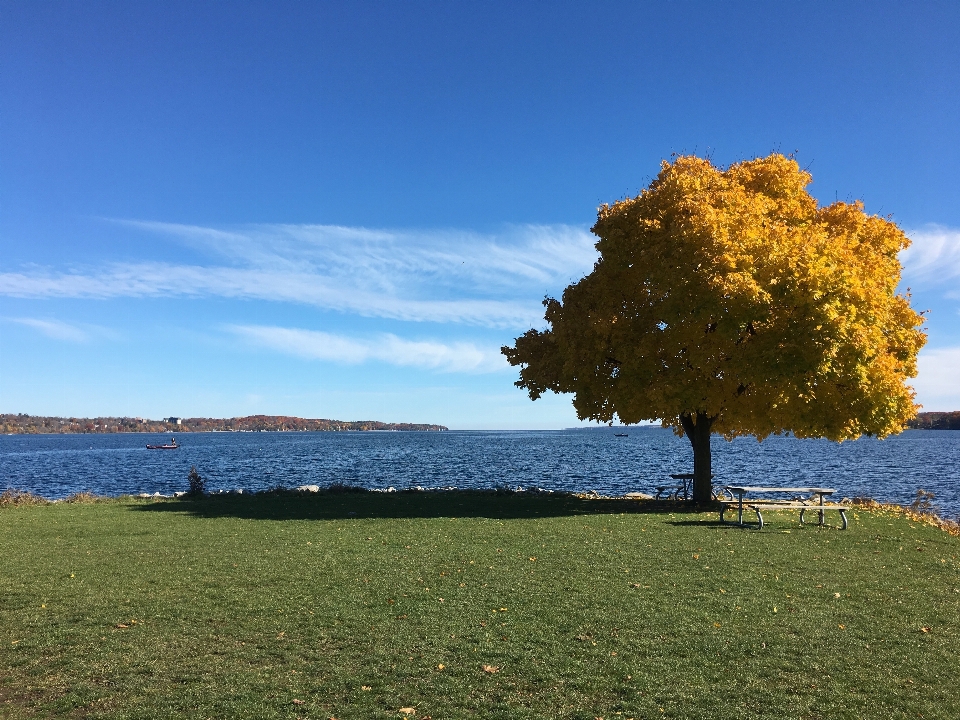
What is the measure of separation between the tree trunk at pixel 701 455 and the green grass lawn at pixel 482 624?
20.9 feet

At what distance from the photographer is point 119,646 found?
768cm

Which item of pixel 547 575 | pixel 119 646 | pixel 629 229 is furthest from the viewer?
pixel 629 229

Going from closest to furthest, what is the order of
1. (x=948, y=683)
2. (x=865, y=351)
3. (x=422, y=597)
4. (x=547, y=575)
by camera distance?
(x=948, y=683), (x=422, y=597), (x=547, y=575), (x=865, y=351)

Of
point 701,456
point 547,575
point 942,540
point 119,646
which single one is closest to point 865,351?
point 942,540

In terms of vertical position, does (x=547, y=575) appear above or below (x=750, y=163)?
below

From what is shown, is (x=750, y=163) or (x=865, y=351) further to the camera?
(x=750, y=163)

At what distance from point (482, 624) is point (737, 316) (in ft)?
42.9

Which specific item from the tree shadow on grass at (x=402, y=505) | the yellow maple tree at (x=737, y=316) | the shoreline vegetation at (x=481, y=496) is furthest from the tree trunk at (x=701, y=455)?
the tree shadow on grass at (x=402, y=505)

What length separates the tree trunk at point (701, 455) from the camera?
73.3 feet

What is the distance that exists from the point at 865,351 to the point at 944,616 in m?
10.7

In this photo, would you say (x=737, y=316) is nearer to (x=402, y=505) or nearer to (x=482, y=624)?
(x=402, y=505)

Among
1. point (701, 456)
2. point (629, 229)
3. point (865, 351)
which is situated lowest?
point (701, 456)

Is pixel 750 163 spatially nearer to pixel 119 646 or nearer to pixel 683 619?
pixel 683 619

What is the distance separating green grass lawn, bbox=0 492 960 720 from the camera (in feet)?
20.4
